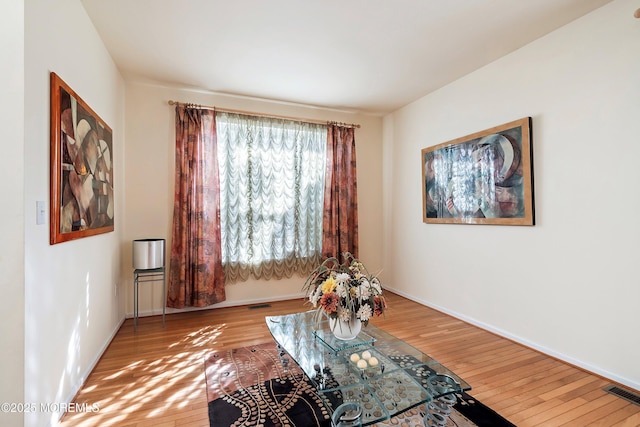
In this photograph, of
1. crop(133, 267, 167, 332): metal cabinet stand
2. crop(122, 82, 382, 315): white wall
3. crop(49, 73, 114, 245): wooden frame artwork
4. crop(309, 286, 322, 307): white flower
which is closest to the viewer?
crop(49, 73, 114, 245): wooden frame artwork

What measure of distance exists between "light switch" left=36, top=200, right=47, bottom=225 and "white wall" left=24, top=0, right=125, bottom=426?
0.03 m

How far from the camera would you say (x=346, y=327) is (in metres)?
1.98

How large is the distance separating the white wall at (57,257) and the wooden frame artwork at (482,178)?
3.64m

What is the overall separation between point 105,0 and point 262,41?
47.1 inches

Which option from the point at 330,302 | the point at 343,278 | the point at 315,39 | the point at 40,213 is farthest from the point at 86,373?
the point at 315,39

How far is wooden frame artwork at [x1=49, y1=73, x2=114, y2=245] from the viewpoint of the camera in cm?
173

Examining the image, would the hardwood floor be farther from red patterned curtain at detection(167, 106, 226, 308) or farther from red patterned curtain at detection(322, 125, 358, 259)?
red patterned curtain at detection(322, 125, 358, 259)

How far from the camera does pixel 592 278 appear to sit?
2.33 metres

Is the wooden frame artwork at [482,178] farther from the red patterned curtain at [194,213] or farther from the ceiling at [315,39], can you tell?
the red patterned curtain at [194,213]

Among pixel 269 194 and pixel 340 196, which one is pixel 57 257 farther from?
pixel 340 196

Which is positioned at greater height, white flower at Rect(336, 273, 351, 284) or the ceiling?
the ceiling

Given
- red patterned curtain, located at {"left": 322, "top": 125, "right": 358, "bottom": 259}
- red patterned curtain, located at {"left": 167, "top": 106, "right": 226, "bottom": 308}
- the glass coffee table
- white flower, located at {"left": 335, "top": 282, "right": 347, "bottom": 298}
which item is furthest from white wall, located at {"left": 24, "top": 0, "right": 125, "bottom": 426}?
red patterned curtain, located at {"left": 322, "top": 125, "right": 358, "bottom": 259}

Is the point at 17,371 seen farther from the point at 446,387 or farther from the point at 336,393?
the point at 446,387

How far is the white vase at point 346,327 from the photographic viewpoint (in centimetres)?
196
